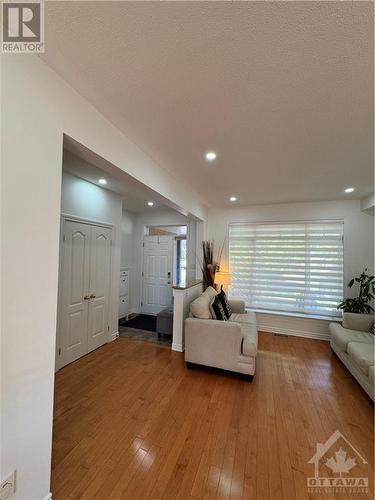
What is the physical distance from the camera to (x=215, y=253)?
185 inches

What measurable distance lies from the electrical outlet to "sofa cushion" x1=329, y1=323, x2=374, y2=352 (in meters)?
3.44

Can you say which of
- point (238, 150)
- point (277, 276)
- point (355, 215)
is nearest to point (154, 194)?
point (238, 150)

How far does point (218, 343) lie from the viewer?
104 inches

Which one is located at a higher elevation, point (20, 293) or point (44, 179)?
point (44, 179)

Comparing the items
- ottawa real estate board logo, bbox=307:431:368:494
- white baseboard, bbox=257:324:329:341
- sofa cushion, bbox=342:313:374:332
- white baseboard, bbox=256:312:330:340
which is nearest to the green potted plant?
sofa cushion, bbox=342:313:374:332

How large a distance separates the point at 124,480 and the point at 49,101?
8.04 ft

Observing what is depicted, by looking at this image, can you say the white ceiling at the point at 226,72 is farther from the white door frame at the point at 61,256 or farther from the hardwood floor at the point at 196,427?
the hardwood floor at the point at 196,427

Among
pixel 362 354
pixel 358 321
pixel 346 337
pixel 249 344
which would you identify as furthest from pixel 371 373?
pixel 358 321

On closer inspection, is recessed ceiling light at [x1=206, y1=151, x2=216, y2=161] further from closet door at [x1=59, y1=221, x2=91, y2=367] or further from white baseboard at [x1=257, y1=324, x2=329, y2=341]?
white baseboard at [x1=257, y1=324, x2=329, y2=341]

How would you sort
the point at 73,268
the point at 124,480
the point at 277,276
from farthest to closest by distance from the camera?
the point at 277,276 → the point at 73,268 → the point at 124,480

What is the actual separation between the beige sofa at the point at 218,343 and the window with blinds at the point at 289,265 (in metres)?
1.62

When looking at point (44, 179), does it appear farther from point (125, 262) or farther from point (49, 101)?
point (125, 262)

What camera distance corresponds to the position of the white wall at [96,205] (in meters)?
2.77

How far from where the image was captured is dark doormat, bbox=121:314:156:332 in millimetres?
4328
